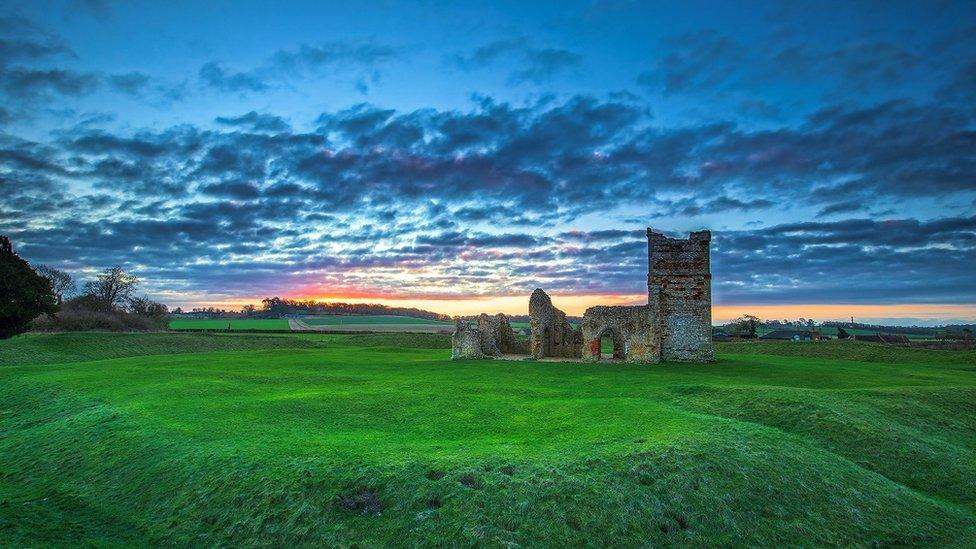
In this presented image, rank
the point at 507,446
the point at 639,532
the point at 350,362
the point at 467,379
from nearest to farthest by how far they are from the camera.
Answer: the point at 639,532 → the point at 507,446 → the point at 467,379 → the point at 350,362

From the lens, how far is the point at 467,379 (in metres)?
23.1

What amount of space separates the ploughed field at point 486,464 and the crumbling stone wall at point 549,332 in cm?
1485

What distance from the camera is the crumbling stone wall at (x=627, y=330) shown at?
32.1 metres

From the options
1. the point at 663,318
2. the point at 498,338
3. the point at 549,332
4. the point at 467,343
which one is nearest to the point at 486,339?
the point at 467,343

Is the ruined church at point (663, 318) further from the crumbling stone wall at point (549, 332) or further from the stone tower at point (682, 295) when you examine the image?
the crumbling stone wall at point (549, 332)

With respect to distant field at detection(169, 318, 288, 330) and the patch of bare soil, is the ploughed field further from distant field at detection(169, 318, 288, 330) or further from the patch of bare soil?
distant field at detection(169, 318, 288, 330)

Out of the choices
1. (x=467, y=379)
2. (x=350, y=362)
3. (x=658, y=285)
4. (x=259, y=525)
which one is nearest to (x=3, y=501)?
(x=259, y=525)

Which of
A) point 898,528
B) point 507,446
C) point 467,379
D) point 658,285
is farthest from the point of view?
point 658,285

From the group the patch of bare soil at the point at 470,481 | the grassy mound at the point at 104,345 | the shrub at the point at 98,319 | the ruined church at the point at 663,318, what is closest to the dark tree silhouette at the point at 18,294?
the grassy mound at the point at 104,345

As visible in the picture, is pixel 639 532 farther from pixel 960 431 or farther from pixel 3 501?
pixel 960 431

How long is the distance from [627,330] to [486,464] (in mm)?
22974

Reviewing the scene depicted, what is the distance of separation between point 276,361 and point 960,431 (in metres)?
30.8

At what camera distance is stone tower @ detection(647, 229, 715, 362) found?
33.4 metres

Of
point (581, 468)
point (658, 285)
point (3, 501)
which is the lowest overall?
point (3, 501)
